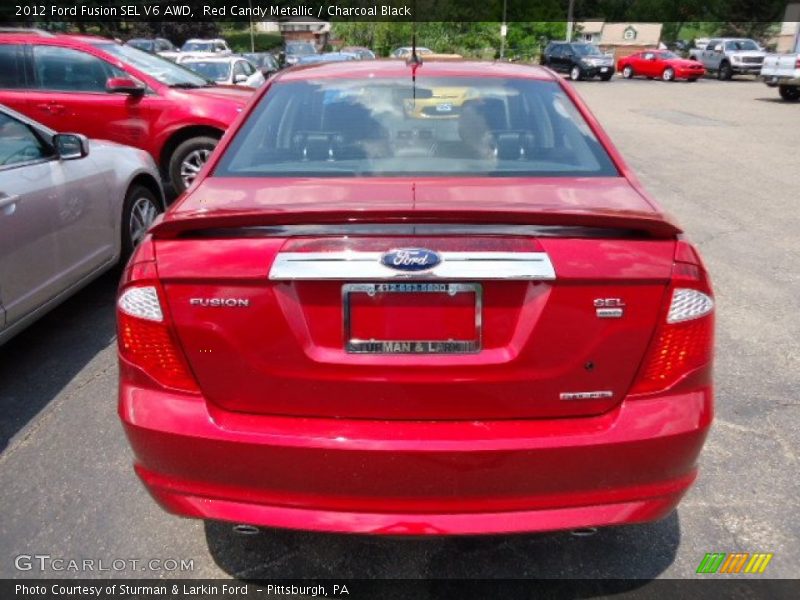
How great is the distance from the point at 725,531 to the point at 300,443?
5.91ft

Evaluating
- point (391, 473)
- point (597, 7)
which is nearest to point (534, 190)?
point (391, 473)

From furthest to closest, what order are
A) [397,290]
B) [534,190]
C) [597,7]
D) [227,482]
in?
[597,7], [534,190], [227,482], [397,290]

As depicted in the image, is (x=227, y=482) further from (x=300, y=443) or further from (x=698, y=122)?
(x=698, y=122)

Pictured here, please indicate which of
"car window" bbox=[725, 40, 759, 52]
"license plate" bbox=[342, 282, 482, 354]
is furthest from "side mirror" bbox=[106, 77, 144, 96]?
"car window" bbox=[725, 40, 759, 52]

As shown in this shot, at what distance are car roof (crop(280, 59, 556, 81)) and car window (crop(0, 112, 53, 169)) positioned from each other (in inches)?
71.3

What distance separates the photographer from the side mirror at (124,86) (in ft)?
25.8

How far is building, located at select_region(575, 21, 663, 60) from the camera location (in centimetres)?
5494

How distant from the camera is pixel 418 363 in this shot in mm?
2055

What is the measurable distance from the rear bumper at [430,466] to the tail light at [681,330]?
7 cm

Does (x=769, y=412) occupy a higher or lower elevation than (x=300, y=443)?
lower

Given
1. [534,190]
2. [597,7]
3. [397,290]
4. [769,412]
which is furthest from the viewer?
[597,7]

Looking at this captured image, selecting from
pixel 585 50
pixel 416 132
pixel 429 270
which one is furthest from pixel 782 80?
pixel 429 270

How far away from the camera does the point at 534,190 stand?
240 cm

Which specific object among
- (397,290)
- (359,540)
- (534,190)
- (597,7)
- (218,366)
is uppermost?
(597,7)
